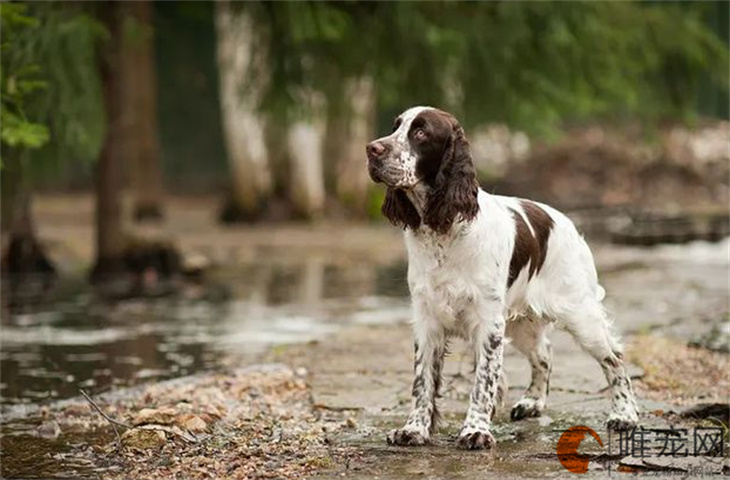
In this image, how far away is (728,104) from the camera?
83.0 feet

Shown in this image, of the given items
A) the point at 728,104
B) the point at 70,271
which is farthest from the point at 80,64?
the point at 728,104

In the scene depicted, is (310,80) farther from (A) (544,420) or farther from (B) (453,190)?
(B) (453,190)

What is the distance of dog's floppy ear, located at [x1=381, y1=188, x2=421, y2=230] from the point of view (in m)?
6.20

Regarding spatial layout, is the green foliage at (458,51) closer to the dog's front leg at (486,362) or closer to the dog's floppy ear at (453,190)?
the dog's floppy ear at (453,190)

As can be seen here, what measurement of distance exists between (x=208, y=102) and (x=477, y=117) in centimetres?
1087

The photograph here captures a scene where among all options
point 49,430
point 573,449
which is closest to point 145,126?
point 49,430

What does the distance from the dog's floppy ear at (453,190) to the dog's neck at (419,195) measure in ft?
0.11

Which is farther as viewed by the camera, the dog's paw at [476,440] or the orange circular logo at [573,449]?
the dog's paw at [476,440]

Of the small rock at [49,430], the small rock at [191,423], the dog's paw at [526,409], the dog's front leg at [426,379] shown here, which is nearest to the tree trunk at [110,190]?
the small rock at [49,430]

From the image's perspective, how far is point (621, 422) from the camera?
6.48m

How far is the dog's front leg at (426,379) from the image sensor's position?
20.4 ft

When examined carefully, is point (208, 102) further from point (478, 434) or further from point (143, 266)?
point (478, 434)

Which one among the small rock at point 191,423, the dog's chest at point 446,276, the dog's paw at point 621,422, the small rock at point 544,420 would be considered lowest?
the small rock at point 544,420

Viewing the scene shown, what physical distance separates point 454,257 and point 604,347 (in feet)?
3.58
